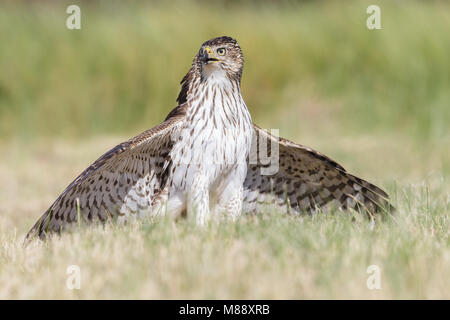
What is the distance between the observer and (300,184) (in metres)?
5.16

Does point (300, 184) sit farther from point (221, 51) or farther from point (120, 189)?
point (120, 189)

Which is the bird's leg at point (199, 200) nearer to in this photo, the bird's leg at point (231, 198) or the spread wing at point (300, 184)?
the bird's leg at point (231, 198)

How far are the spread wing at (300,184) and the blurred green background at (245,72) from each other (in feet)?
20.4

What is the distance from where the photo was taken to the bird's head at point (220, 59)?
476cm

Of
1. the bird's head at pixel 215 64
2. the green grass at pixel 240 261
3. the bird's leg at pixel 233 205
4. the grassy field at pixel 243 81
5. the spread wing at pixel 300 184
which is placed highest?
the grassy field at pixel 243 81

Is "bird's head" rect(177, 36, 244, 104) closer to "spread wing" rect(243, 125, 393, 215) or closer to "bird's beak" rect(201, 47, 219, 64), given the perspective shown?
"bird's beak" rect(201, 47, 219, 64)

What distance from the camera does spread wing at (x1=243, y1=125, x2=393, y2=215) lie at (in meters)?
4.79

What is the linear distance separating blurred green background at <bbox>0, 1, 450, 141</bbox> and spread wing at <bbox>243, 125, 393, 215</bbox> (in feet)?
20.4

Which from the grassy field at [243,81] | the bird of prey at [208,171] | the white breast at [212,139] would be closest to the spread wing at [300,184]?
the bird of prey at [208,171]

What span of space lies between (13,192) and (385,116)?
6051mm

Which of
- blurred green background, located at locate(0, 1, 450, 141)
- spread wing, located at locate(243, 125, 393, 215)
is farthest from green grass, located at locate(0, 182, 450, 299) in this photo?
blurred green background, located at locate(0, 1, 450, 141)

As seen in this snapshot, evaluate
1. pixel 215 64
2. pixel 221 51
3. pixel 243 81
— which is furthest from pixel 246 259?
pixel 243 81

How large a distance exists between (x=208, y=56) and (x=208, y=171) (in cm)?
80
